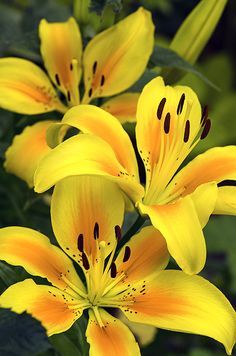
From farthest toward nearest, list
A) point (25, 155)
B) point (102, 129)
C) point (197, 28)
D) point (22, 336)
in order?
point (197, 28) < point (25, 155) < point (102, 129) < point (22, 336)

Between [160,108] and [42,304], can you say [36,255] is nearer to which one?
[42,304]

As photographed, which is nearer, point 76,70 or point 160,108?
point 160,108

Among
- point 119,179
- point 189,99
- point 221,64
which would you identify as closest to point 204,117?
point 189,99

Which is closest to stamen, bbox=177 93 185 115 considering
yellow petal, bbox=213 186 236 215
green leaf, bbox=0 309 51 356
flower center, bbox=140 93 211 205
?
flower center, bbox=140 93 211 205

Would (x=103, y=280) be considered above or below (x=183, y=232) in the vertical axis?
below

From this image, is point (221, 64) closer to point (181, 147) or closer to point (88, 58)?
point (88, 58)

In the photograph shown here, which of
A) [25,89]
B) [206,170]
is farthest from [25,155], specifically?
[206,170]
